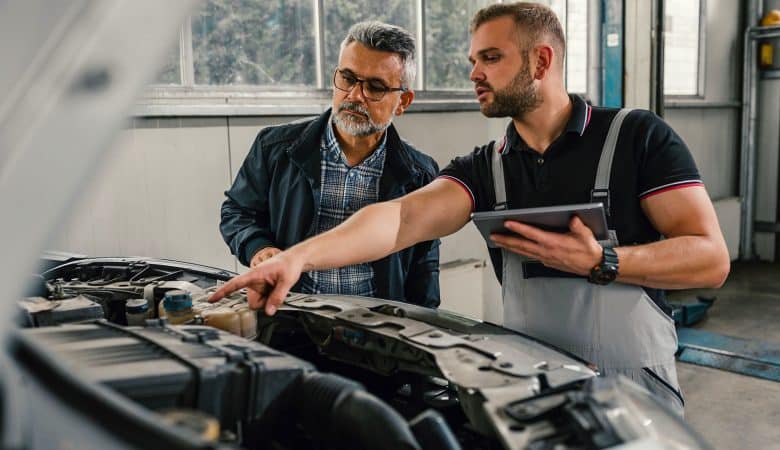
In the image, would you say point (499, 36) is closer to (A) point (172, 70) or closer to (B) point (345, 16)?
(A) point (172, 70)

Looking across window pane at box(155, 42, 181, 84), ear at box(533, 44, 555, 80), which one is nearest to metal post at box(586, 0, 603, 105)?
window pane at box(155, 42, 181, 84)

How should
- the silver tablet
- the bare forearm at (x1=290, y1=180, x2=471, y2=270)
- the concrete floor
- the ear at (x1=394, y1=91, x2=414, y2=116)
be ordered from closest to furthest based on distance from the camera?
the silver tablet, the bare forearm at (x1=290, y1=180, x2=471, y2=270), the ear at (x1=394, y1=91, x2=414, y2=116), the concrete floor

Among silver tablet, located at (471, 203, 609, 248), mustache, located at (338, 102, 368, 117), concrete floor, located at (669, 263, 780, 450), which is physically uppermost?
mustache, located at (338, 102, 368, 117)

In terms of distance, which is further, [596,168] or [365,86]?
[365,86]

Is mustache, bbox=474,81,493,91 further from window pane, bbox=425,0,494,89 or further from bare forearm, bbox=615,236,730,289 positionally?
window pane, bbox=425,0,494,89

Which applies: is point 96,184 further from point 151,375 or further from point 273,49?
point 273,49

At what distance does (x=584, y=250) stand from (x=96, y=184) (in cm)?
117

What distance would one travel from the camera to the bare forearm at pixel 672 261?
5.46 ft

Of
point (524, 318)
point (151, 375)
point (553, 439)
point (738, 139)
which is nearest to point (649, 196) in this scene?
point (524, 318)

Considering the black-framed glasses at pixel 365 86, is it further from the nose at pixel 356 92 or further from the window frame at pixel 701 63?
the window frame at pixel 701 63

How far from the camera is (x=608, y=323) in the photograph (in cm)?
175

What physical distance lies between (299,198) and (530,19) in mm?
926

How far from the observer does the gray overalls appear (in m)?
1.73

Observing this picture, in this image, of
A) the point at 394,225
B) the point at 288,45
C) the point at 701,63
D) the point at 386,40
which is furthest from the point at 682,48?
the point at 394,225
